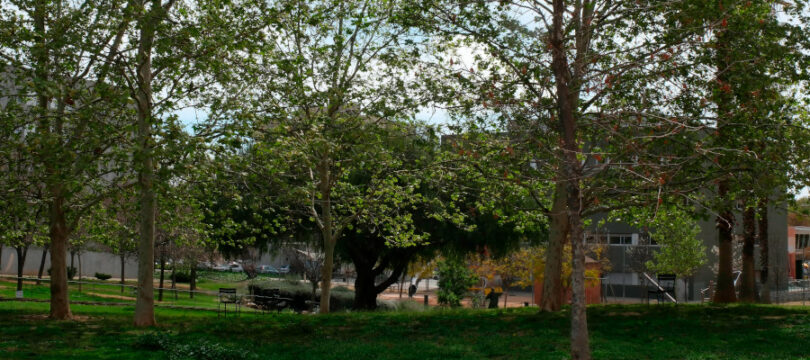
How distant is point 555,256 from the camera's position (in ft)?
55.5

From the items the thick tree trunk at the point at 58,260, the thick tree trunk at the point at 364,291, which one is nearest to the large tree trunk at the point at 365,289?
the thick tree trunk at the point at 364,291

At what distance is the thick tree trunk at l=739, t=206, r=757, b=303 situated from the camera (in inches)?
838

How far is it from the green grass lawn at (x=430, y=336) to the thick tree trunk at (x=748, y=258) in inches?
189

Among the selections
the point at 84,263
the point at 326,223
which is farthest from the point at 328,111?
the point at 84,263

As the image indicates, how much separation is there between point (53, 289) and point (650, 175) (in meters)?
14.1

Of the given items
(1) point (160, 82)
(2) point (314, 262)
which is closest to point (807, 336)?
(1) point (160, 82)

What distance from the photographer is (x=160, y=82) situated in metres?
16.5

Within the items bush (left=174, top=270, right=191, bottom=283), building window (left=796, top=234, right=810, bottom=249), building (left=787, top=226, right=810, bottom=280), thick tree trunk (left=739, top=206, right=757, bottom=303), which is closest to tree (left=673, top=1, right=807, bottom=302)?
thick tree trunk (left=739, top=206, right=757, bottom=303)

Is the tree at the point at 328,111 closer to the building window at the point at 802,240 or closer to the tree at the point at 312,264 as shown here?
the tree at the point at 312,264

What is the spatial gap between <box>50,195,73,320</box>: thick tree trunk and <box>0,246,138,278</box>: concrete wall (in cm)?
2844

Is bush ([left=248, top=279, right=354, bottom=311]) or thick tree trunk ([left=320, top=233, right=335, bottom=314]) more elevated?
thick tree trunk ([left=320, top=233, right=335, bottom=314])

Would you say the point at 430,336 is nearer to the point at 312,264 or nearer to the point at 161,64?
the point at 161,64

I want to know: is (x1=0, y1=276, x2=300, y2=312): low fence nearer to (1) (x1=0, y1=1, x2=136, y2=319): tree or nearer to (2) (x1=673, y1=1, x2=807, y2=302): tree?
(1) (x1=0, y1=1, x2=136, y2=319): tree

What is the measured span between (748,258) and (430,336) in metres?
12.7
